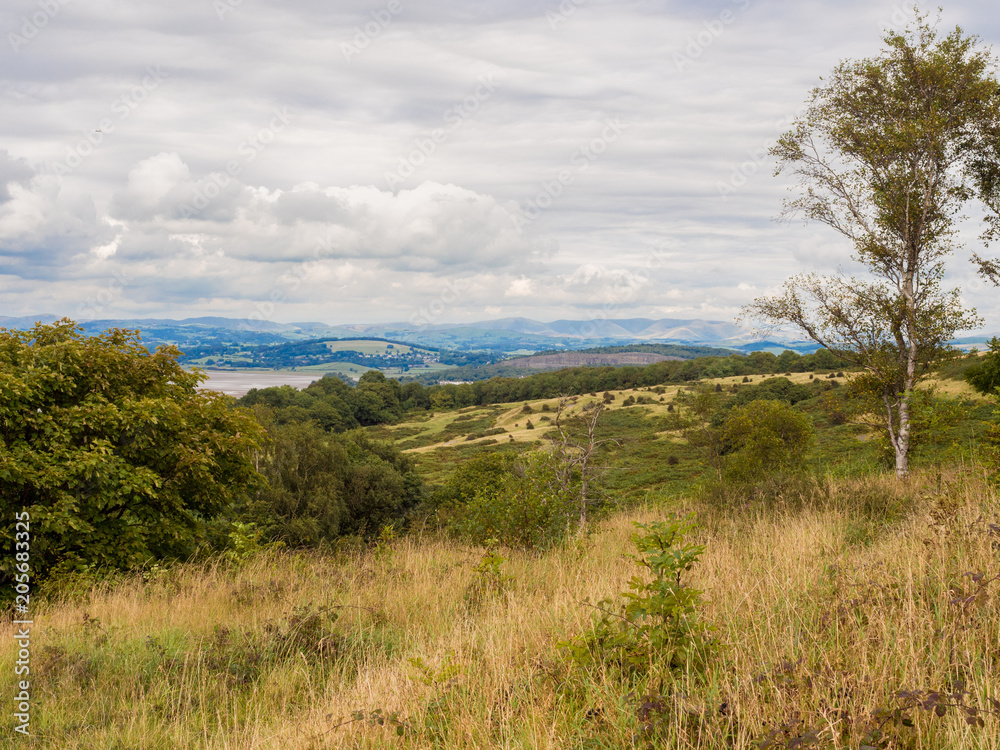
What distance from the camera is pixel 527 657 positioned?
416 cm

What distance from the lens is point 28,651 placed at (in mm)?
5387

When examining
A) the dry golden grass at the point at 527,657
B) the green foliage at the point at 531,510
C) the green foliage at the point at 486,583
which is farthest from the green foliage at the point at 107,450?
the green foliage at the point at 486,583

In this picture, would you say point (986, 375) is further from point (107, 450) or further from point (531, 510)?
point (107, 450)

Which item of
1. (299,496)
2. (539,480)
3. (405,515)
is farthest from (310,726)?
(405,515)

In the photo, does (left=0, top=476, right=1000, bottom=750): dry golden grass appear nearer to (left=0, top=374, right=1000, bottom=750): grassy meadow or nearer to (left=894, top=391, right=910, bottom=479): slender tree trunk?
(left=0, top=374, right=1000, bottom=750): grassy meadow

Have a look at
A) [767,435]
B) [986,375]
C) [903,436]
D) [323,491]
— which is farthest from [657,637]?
[986,375]

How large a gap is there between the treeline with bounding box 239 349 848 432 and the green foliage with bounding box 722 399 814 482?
8582 cm

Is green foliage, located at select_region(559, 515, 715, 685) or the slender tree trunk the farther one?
the slender tree trunk

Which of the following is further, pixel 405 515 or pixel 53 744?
pixel 405 515

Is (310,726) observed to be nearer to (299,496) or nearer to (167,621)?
(167,621)

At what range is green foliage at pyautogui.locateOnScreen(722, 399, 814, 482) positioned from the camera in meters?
40.6

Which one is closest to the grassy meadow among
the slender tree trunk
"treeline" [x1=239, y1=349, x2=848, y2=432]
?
the slender tree trunk

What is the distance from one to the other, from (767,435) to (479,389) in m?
125

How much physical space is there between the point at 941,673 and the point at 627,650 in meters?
1.79
